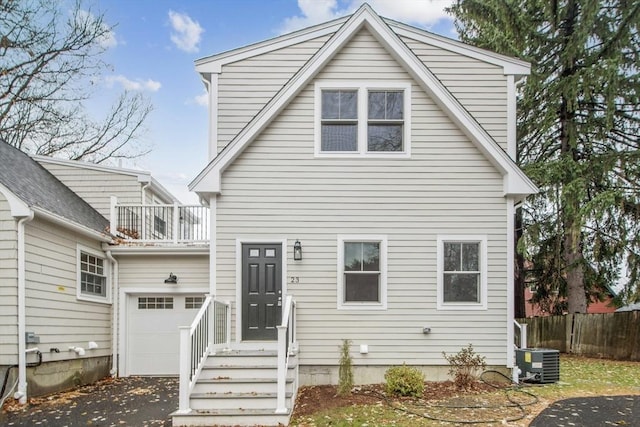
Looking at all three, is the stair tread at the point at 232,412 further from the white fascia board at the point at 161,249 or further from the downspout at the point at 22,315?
the white fascia board at the point at 161,249

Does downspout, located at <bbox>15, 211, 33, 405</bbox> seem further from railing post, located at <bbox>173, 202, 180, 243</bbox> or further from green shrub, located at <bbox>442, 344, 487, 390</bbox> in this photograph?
green shrub, located at <bbox>442, 344, 487, 390</bbox>

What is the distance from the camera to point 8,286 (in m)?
7.67

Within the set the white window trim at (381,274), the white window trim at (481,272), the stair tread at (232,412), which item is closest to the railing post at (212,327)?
the stair tread at (232,412)

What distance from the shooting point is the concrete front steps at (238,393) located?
20.8 feet

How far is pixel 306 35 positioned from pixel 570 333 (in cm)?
1239

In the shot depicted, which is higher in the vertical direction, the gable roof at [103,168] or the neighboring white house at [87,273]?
the gable roof at [103,168]

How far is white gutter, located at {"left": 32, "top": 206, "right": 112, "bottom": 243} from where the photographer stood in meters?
8.16

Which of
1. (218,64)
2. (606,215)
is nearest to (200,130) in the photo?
(218,64)

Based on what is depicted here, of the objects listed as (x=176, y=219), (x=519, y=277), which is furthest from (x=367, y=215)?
(x=519, y=277)

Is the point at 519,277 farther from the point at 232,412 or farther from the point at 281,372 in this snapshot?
the point at 232,412

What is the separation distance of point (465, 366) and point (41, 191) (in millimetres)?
9006

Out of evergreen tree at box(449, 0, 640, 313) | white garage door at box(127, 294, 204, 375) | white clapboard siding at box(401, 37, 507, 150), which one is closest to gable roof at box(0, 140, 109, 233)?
white garage door at box(127, 294, 204, 375)

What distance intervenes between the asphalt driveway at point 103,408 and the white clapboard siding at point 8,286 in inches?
38.1

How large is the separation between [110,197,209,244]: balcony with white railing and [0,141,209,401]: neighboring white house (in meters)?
0.03
